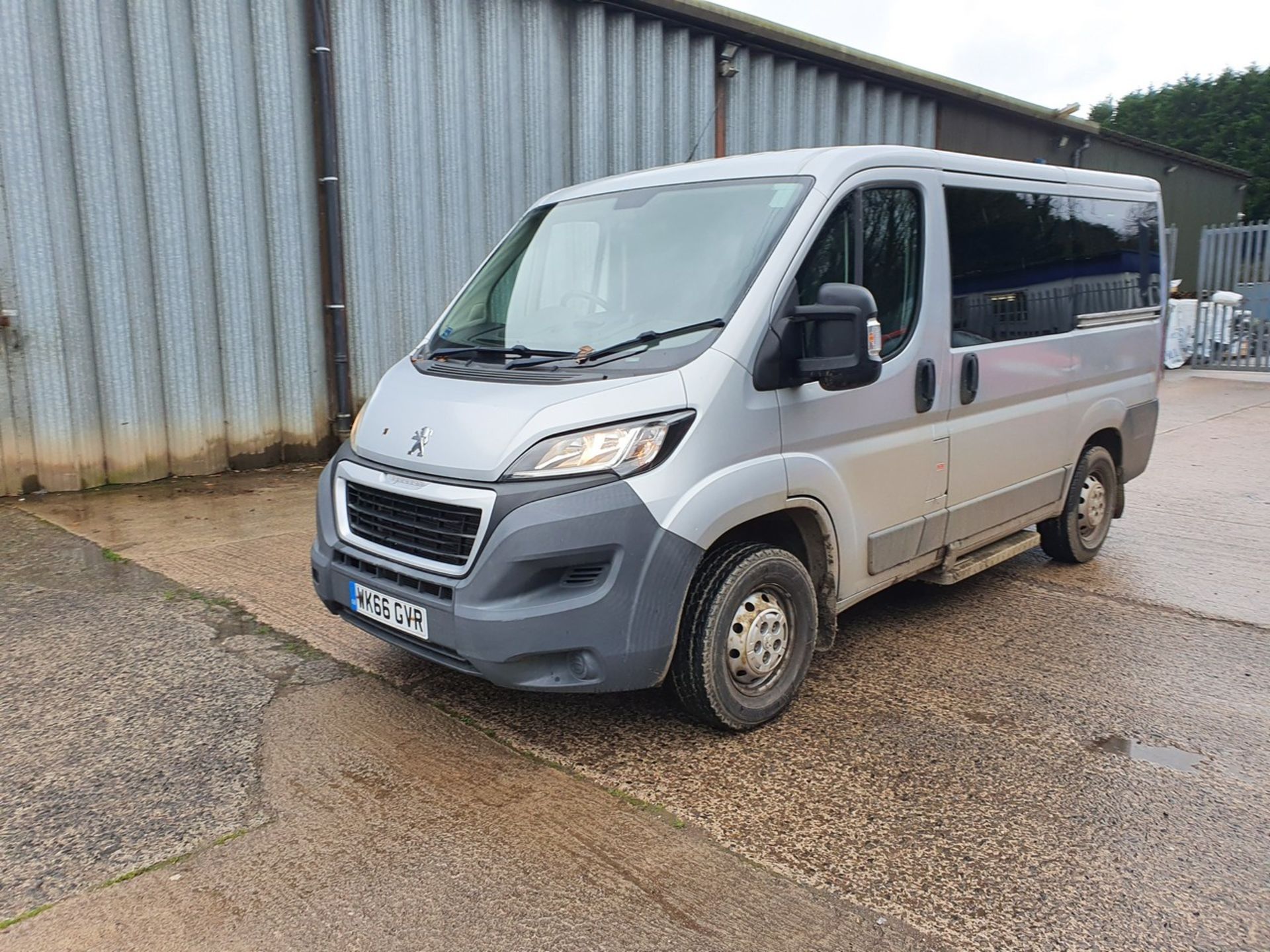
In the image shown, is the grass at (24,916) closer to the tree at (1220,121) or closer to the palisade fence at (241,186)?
the palisade fence at (241,186)

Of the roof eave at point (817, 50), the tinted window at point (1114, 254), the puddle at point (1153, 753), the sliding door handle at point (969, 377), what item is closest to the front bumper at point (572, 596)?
the puddle at point (1153, 753)

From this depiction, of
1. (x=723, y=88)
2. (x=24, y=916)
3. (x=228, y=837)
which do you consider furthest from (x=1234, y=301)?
(x=24, y=916)

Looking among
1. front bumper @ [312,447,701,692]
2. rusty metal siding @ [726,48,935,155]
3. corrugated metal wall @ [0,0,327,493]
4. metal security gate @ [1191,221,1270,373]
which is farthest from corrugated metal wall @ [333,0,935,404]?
metal security gate @ [1191,221,1270,373]

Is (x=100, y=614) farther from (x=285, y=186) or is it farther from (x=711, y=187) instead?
(x=285, y=186)

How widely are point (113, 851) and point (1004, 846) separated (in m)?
2.77

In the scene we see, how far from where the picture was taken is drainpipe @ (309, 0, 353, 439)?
843cm

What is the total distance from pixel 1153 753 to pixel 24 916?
3.78 metres

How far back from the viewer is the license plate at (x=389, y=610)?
11.7 ft

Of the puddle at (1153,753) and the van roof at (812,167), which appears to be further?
the van roof at (812,167)

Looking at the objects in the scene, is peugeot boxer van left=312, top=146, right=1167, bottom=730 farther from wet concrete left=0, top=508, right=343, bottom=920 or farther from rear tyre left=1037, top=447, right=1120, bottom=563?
rear tyre left=1037, top=447, right=1120, bottom=563

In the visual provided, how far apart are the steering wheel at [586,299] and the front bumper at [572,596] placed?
102 centimetres

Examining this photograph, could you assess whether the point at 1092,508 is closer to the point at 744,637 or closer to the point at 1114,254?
the point at 1114,254

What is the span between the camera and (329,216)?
868cm

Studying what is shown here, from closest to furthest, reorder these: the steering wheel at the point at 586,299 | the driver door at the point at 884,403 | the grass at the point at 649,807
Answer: the grass at the point at 649,807 < the driver door at the point at 884,403 < the steering wheel at the point at 586,299
